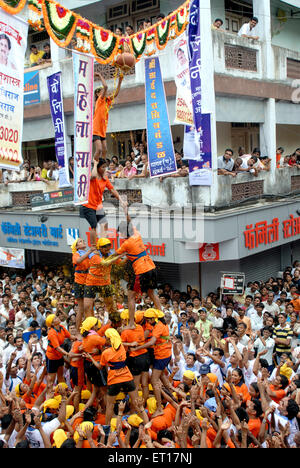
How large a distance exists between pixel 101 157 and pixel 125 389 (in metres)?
3.89

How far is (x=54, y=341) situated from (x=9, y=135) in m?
3.16

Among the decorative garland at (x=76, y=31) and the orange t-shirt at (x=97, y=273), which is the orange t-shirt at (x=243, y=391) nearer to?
the orange t-shirt at (x=97, y=273)

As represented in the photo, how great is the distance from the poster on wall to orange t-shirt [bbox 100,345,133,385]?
27.5 feet

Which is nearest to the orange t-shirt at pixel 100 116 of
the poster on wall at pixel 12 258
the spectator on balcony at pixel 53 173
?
the poster on wall at pixel 12 258

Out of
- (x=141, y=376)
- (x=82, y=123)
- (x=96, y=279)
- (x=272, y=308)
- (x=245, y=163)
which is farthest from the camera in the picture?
(x=245, y=163)

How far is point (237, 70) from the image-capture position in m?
13.6

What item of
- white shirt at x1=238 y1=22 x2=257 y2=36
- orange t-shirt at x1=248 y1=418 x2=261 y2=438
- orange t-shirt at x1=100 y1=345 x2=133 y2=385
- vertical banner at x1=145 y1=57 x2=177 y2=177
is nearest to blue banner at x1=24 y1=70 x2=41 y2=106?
vertical banner at x1=145 y1=57 x2=177 y2=177

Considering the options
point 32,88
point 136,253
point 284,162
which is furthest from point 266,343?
point 32,88

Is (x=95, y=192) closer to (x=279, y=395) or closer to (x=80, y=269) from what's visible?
(x=80, y=269)

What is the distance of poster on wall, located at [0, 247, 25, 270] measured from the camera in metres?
14.4

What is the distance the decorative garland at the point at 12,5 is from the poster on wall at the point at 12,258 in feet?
26.8

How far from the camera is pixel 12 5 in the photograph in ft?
23.7

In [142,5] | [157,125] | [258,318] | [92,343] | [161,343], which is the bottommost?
[258,318]

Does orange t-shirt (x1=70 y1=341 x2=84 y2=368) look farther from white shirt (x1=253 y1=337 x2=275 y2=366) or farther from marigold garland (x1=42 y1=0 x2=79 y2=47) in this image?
marigold garland (x1=42 y1=0 x2=79 y2=47)
